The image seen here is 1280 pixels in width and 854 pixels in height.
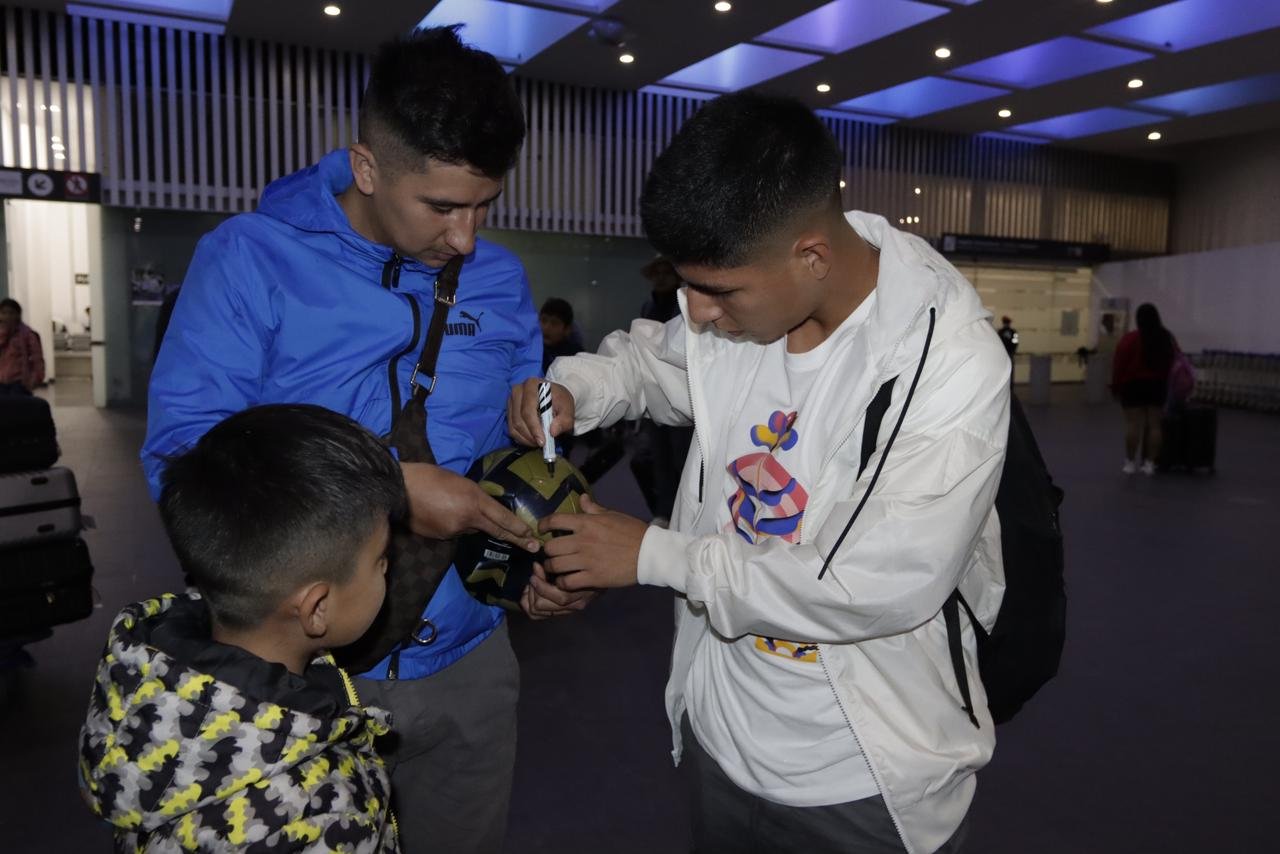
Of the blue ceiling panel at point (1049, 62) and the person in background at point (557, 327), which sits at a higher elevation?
the blue ceiling panel at point (1049, 62)


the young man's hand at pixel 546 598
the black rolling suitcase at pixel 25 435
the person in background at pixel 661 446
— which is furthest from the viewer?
the person in background at pixel 661 446

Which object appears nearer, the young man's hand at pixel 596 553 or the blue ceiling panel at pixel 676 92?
the young man's hand at pixel 596 553

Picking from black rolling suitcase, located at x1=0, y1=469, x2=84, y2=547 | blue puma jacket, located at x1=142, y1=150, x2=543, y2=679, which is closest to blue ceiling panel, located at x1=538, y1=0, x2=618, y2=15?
black rolling suitcase, located at x1=0, y1=469, x2=84, y2=547

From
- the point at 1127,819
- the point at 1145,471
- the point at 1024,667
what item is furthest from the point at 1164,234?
the point at 1024,667

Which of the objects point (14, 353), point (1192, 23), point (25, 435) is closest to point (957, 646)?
point (25, 435)

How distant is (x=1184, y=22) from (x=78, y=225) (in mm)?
22273

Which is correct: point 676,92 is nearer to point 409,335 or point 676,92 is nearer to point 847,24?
point 847,24

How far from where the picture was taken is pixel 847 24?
41.7 feet

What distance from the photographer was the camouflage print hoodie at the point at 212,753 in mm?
1281

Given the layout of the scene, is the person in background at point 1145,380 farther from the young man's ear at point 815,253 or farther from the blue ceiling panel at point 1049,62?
the young man's ear at point 815,253

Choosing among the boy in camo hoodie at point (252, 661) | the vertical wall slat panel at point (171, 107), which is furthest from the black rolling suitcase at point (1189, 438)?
the vertical wall slat panel at point (171, 107)

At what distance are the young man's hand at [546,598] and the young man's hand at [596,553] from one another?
3.1 inches

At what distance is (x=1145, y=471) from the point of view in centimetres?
1040

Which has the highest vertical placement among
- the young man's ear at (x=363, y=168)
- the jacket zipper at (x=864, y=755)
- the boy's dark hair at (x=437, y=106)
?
the boy's dark hair at (x=437, y=106)
